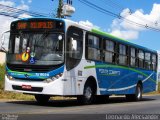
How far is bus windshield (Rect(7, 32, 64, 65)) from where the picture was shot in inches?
643

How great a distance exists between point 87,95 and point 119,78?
13.1 ft

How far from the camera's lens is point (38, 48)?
16.5 metres

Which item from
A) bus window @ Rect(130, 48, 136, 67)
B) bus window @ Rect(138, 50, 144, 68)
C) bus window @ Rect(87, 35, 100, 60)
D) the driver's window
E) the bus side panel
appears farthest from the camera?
bus window @ Rect(138, 50, 144, 68)

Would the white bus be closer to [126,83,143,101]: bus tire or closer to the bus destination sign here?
the bus destination sign

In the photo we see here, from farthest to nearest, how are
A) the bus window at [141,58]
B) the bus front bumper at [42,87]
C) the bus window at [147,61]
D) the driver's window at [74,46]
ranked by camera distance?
the bus window at [147,61], the bus window at [141,58], the driver's window at [74,46], the bus front bumper at [42,87]

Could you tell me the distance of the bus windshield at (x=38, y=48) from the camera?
16.3 meters

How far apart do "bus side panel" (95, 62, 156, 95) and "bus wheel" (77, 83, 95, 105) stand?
72 centimetres

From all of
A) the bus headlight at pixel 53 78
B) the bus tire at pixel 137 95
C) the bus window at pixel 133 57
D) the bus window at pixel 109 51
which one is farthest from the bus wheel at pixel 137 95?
the bus headlight at pixel 53 78

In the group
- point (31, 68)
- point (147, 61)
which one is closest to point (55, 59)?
point (31, 68)

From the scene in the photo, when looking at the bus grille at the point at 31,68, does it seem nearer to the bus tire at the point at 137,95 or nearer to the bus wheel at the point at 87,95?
the bus wheel at the point at 87,95

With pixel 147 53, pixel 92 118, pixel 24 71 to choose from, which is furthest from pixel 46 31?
pixel 147 53

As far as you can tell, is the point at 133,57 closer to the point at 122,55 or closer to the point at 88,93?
the point at 122,55

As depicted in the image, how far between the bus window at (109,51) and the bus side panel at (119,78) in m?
0.32

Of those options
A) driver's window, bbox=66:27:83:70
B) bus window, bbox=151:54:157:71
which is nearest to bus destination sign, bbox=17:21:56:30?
driver's window, bbox=66:27:83:70
